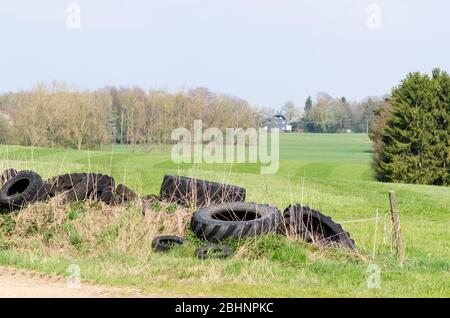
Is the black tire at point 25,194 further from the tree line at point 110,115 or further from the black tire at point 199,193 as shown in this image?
the tree line at point 110,115

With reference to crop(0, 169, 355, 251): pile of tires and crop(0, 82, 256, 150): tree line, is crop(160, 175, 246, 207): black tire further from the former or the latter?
crop(0, 82, 256, 150): tree line

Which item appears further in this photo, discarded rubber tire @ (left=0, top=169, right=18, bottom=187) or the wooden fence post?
discarded rubber tire @ (left=0, top=169, right=18, bottom=187)

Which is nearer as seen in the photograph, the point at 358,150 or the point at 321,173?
the point at 321,173

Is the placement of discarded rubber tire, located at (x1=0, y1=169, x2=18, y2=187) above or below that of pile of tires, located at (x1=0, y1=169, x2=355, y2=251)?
above

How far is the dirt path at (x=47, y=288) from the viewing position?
8.14m

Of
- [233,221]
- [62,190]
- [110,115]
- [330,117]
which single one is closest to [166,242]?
[233,221]

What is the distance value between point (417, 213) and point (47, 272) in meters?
18.1

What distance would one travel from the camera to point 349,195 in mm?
28500

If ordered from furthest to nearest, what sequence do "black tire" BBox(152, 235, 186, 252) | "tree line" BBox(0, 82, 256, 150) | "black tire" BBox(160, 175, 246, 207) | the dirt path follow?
"tree line" BBox(0, 82, 256, 150) < "black tire" BBox(160, 175, 246, 207) < "black tire" BBox(152, 235, 186, 252) < the dirt path

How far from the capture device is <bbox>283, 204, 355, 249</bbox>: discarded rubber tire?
39.7ft

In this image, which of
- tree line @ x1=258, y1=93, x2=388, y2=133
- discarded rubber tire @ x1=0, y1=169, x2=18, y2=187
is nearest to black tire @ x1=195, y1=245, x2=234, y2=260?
discarded rubber tire @ x1=0, y1=169, x2=18, y2=187

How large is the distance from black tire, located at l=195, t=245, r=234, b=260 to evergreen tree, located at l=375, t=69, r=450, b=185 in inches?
1720
